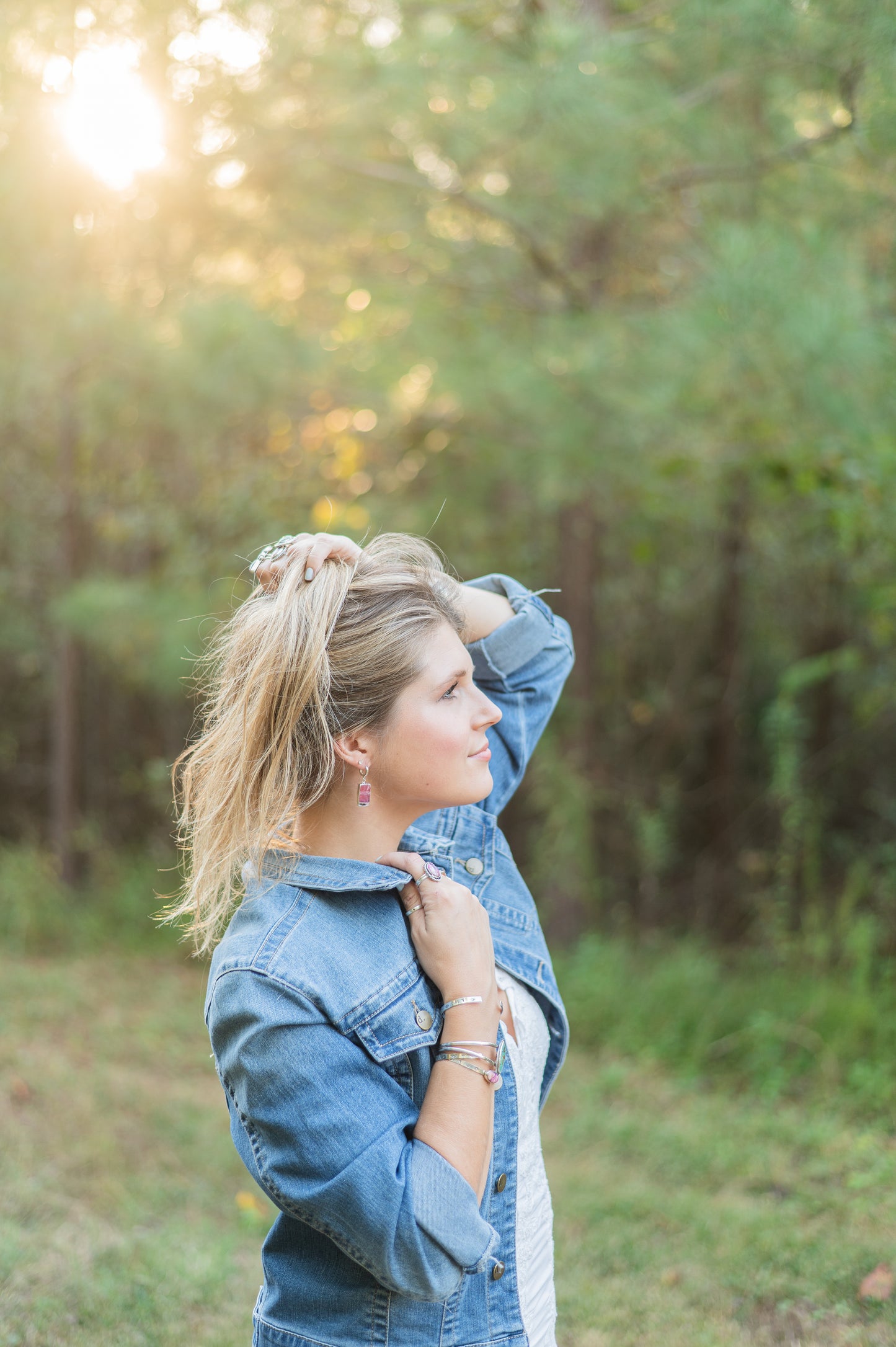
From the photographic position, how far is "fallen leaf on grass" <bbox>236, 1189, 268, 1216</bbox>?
3092 millimetres

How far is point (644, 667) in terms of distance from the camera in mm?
Result: 6039

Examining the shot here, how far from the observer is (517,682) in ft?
5.95

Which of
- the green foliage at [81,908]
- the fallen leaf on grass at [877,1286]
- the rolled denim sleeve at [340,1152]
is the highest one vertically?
the rolled denim sleeve at [340,1152]

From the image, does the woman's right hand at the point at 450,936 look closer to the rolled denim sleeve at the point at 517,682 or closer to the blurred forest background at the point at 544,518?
the rolled denim sleeve at the point at 517,682

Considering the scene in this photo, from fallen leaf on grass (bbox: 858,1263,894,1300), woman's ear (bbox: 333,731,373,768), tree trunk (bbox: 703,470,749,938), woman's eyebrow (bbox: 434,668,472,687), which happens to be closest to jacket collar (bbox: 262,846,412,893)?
woman's ear (bbox: 333,731,373,768)

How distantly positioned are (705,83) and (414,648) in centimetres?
342

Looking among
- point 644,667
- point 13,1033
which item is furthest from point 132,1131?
point 644,667

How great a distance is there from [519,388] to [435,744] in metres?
2.84

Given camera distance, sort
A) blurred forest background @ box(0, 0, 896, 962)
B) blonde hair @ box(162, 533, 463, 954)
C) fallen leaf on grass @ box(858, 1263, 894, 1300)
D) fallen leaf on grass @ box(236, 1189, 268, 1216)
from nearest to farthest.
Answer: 1. blonde hair @ box(162, 533, 463, 954)
2. fallen leaf on grass @ box(858, 1263, 894, 1300)
3. fallen leaf on grass @ box(236, 1189, 268, 1216)
4. blurred forest background @ box(0, 0, 896, 962)

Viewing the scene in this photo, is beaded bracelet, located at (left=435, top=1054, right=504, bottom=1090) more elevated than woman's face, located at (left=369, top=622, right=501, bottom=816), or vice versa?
woman's face, located at (left=369, top=622, right=501, bottom=816)

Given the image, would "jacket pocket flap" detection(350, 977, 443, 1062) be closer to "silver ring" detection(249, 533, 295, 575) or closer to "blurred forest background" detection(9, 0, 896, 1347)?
"silver ring" detection(249, 533, 295, 575)

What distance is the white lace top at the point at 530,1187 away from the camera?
1378mm

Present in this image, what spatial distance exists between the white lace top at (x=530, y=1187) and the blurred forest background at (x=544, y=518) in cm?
123

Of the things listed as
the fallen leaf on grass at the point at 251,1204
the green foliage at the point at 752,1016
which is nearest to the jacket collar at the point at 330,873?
the fallen leaf on grass at the point at 251,1204
